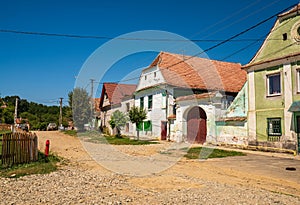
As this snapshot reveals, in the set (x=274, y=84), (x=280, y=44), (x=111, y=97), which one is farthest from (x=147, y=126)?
(x=280, y=44)

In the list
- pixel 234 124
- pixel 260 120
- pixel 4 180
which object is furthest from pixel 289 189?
pixel 234 124

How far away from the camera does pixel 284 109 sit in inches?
613

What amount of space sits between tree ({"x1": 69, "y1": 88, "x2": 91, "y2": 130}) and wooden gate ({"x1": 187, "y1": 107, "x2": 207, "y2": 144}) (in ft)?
73.5

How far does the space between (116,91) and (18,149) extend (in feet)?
93.9

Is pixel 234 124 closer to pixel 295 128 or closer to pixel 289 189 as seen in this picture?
pixel 295 128

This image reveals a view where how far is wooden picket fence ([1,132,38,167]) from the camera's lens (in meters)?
9.79

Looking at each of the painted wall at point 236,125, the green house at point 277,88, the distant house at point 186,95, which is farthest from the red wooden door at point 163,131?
the green house at point 277,88

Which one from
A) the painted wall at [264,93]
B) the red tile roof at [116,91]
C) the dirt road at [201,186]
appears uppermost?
the red tile roof at [116,91]

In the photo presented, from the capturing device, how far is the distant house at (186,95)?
20.6 meters

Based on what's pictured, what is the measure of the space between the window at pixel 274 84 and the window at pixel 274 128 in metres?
1.60

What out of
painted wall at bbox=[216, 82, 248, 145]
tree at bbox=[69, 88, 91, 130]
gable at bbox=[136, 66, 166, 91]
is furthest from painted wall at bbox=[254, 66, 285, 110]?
tree at bbox=[69, 88, 91, 130]

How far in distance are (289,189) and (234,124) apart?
458 inches

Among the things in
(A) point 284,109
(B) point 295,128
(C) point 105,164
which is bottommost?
(C) point 105,164

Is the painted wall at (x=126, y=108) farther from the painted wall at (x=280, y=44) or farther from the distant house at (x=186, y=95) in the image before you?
the painted wall at (x=280, y=44)
